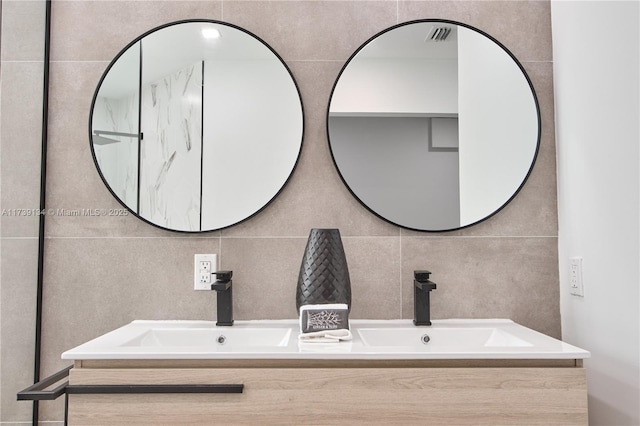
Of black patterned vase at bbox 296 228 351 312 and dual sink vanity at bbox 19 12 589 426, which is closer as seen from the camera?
black patterned vase at bbox 296 228 351 312

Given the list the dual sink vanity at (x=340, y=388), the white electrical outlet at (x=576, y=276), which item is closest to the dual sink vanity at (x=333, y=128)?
the white electrical outlet at (x=576, y=276)

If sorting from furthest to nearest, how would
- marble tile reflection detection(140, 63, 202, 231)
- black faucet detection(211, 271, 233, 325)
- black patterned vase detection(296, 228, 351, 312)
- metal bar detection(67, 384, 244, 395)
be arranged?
marble tile reflection detection(140, 63, 202, 231) < black faucet detection(211, 271, 233, 325) < black patterned vase detection(296, 228, 351, 312) < metal bar detection(67, 384, 244, 395)

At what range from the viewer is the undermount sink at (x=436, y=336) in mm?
1437

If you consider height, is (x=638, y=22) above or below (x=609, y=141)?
above

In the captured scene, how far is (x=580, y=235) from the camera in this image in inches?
57.2

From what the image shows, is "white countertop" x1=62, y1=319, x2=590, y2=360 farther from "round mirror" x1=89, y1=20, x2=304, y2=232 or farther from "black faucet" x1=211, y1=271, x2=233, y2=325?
"round mirror" x1=89, y1=20, x2=304, y2=232

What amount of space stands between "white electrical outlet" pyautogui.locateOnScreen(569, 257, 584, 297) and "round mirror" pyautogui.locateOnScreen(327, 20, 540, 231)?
29cm

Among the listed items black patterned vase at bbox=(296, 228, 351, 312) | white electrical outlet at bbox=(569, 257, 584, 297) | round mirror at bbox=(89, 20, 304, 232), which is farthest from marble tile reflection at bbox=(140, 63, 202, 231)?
white electrical outlet at bbox=(569, 257, 584, 297)

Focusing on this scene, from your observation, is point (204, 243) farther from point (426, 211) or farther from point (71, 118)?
point (426, 211)

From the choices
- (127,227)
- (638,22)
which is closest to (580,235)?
(638,22)

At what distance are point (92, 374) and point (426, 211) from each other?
111cm

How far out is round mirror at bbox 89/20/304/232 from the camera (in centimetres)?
160

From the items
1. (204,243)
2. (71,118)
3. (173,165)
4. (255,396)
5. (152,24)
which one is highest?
(152,24)

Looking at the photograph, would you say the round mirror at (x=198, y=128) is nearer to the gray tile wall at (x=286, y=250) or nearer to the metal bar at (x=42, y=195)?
the gray tile wall at (x=286, y=250)
